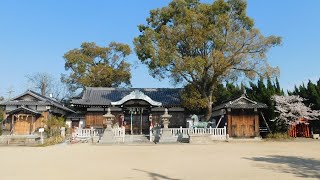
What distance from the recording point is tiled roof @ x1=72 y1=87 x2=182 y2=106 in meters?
32.6

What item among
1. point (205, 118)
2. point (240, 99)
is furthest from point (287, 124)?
point (205, 118)

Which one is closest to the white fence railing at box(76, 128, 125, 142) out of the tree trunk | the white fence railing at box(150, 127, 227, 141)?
the white fence railing at box(150, 127, 227, 141)

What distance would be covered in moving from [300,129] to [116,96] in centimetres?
1736

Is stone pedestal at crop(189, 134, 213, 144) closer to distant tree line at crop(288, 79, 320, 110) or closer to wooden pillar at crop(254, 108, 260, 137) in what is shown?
wooden pillar at crop(254, 108, 260, 137)

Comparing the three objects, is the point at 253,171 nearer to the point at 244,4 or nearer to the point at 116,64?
the point at 244,4

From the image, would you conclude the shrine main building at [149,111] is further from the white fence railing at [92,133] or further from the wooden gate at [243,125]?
the white fence railing at [92,133]

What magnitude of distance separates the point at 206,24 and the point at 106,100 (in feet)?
38.5

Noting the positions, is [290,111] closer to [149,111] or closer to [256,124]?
[256,124]

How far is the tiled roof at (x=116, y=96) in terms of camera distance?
32.6m

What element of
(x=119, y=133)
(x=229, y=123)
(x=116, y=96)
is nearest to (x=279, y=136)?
(x=229, y=123)

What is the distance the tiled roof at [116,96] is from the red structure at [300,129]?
10118 mm

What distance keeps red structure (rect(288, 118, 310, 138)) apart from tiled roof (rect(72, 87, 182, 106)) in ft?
33.2

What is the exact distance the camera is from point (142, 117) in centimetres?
3319

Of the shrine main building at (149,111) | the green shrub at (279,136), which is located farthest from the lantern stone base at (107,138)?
the green shrub at (279,136)
